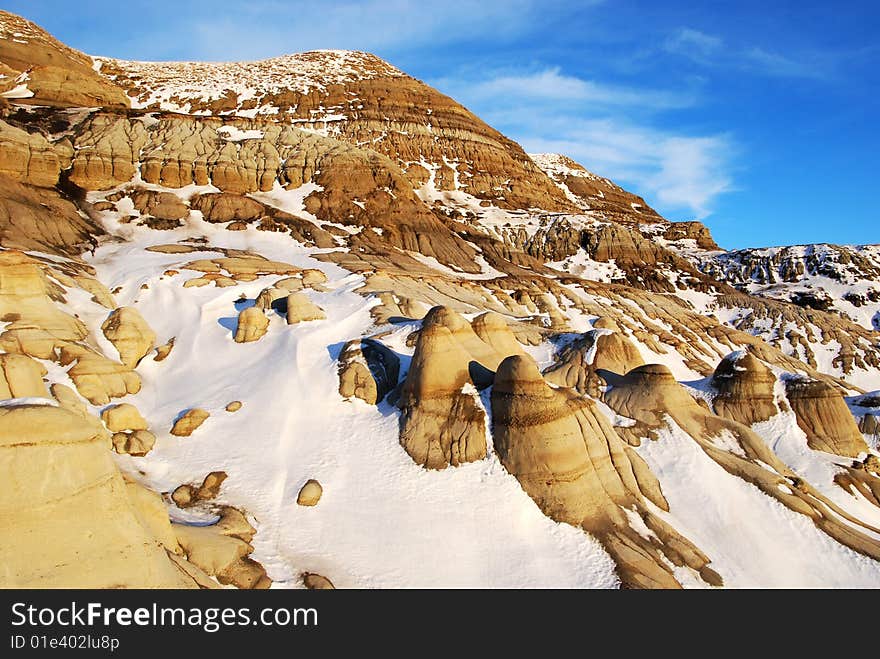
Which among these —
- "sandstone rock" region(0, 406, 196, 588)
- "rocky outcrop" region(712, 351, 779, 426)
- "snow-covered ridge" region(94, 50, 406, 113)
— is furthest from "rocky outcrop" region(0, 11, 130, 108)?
"rocky outcrop" region(712, 351, 779, 426)

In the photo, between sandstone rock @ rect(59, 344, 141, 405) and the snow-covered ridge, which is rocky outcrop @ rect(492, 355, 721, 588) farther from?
the snow-covered ridge

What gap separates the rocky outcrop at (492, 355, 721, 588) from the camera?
1565 centimetres

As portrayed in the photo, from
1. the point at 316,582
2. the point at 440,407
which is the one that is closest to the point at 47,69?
the point at 440,407

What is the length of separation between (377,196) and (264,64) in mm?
100323

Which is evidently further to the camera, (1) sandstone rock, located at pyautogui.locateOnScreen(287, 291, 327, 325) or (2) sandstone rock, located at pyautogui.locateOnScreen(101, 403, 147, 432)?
(1) sandstone rock, located at pyautogui.locateOnScreen(287, 291, 327, 325)


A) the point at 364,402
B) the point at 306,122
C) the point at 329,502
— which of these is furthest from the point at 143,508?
the point at 306,122

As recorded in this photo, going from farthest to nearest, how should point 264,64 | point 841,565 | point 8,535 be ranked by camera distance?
point 264,64
point 841,565
point 8,535

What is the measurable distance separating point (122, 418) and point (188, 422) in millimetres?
2456

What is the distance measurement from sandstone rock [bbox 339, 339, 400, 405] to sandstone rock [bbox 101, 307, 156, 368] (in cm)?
1091

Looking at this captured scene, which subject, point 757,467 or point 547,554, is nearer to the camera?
point 547,554

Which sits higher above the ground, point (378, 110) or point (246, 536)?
point (378, 110)

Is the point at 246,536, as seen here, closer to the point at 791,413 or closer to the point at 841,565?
the point at 841,565

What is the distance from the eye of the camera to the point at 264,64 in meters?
140

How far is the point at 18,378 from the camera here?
56.2 feet
